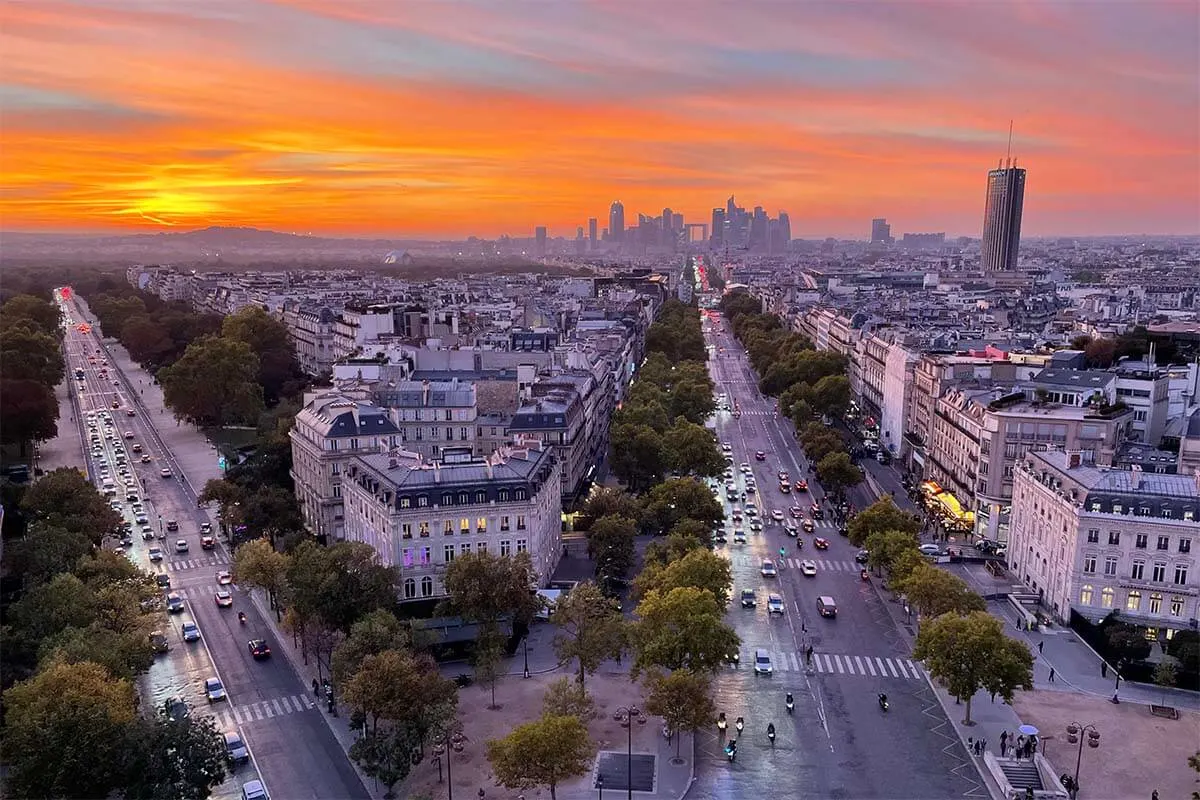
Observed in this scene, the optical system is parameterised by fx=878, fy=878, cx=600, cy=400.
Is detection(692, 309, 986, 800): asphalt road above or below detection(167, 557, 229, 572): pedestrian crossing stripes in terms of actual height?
above

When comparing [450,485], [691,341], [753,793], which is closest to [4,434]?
[450,485]

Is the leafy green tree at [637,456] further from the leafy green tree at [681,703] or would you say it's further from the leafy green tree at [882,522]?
the leafy green tree at [681,703]

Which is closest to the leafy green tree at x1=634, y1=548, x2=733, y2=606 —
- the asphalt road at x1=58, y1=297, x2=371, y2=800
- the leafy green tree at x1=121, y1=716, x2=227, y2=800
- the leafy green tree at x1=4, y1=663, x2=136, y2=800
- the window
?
the asphalt road at x1=58, y1=297, x2=371, y2=800

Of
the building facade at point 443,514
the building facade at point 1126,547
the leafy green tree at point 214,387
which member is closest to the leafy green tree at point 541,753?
the building facade at point 443,514

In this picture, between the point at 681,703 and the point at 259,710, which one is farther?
the point at 259,710

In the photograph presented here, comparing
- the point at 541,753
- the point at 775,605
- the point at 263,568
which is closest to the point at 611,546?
the point at 775,605

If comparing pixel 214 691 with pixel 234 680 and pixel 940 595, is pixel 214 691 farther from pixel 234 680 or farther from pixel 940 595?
pixel 940 595

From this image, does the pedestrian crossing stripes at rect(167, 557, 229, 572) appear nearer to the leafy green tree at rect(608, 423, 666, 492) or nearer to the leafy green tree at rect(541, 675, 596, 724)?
the leafy green tree at rect(608, 423, 666, 492)
